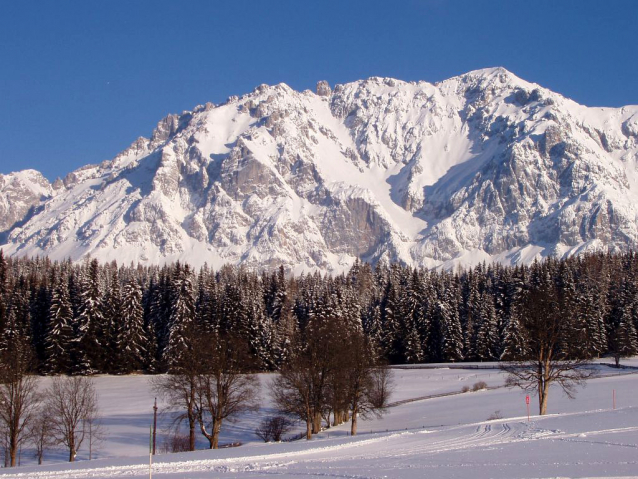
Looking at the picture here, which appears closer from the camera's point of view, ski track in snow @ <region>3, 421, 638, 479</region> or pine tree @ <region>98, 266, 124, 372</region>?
ski track in snow @ <region>3, 421, 638, 479</region>

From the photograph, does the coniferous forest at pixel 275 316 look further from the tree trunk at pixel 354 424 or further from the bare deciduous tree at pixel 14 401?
the bare deciduous tree at pixel 14 401

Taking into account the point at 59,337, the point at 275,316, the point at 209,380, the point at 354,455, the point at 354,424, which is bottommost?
the point at 354,424

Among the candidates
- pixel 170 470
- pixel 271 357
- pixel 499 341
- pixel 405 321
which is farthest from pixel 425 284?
pixel 170 470

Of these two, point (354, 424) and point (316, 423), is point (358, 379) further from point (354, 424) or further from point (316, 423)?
point (316, 423)

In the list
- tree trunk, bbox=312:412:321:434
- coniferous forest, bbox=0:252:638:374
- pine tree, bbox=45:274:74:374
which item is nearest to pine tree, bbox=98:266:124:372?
coniferous forest, bbox=0:252:638:374

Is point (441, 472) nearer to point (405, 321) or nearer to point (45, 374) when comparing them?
point (45, 374)

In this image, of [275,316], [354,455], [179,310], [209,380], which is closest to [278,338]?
[275,316]

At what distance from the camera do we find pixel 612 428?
31484 millimetres

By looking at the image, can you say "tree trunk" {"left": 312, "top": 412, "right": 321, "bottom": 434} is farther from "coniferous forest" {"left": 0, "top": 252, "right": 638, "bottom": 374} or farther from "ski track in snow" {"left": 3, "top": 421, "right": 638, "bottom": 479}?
"ski track in snow" {"left": 3, "top": 421, "right": 638, "bottom": 479}

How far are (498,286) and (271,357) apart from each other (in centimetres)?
4402

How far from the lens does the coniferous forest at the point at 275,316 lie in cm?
8019

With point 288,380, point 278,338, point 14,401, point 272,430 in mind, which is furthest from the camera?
point 278,338

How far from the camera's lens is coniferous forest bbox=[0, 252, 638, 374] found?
263 feet

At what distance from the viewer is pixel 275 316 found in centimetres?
10469
